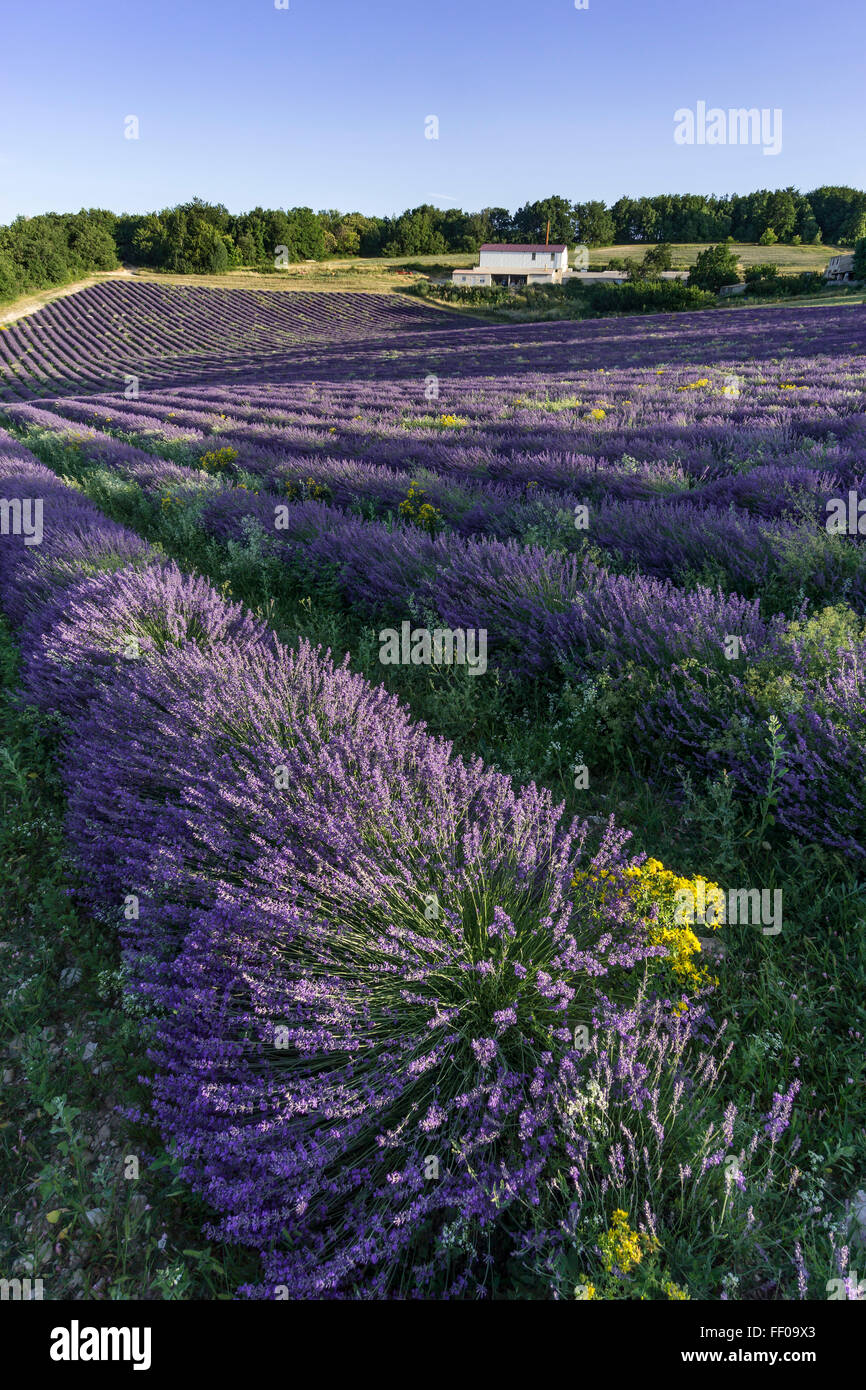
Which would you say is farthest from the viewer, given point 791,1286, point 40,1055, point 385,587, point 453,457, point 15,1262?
point 453,457

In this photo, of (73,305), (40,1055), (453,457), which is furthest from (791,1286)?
(73,305)

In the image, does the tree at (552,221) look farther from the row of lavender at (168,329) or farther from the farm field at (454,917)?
the farm field at (454,917)

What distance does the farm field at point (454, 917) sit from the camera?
1.32 meters

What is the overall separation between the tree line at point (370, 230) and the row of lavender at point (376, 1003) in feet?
204

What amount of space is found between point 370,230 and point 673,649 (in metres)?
84.2

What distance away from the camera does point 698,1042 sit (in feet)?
5.64

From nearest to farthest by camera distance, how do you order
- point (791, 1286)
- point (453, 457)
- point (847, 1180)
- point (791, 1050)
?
point (791, 1286) < point (847, 1180) < point (791, 1050) < point (453, 457)

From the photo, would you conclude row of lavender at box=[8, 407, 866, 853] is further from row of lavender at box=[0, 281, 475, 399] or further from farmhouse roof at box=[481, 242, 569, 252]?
farmhouse roof at box=[481, 242, 569, 252]

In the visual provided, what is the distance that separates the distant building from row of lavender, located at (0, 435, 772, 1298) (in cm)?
5374

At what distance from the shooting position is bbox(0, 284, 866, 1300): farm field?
1.32m

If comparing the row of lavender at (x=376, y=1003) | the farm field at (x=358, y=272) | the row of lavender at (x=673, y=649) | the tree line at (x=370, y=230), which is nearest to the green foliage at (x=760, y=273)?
the farm field at (x=358, y=272)

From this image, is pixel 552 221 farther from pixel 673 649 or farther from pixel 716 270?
pixel 673 649

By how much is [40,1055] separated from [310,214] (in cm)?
8089

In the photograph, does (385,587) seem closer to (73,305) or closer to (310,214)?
(73,305)
